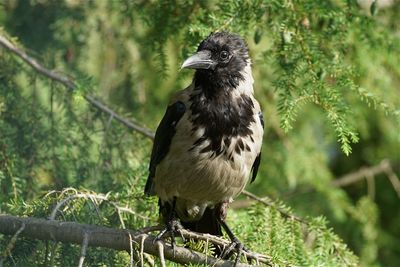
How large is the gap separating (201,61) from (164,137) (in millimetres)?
428

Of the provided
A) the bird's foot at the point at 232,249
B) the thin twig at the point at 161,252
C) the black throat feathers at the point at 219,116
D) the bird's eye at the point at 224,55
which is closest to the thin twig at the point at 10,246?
the thin twig at the point at 161,252

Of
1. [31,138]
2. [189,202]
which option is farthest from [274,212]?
[31,138]

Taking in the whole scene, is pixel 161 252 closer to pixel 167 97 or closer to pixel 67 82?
pixel 67 82

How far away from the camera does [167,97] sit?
588cm

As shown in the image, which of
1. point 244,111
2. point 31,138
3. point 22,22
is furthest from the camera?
point 22,22

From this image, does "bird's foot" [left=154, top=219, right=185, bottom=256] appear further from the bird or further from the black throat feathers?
the black throat feathers

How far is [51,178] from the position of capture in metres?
4.54

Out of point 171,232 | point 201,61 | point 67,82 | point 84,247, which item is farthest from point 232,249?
point 67,82

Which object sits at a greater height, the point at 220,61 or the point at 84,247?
the point at 220,61

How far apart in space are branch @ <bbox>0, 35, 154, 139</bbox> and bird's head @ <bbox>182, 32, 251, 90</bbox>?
617mm

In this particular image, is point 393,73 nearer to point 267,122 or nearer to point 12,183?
point 267,122

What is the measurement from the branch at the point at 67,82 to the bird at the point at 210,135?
43 cm

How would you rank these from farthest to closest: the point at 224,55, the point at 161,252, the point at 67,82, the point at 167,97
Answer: the point at 167,97 < the point at 67,82 < the point at 224,55 < the point at 161,252

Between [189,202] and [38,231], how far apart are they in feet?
3.53
